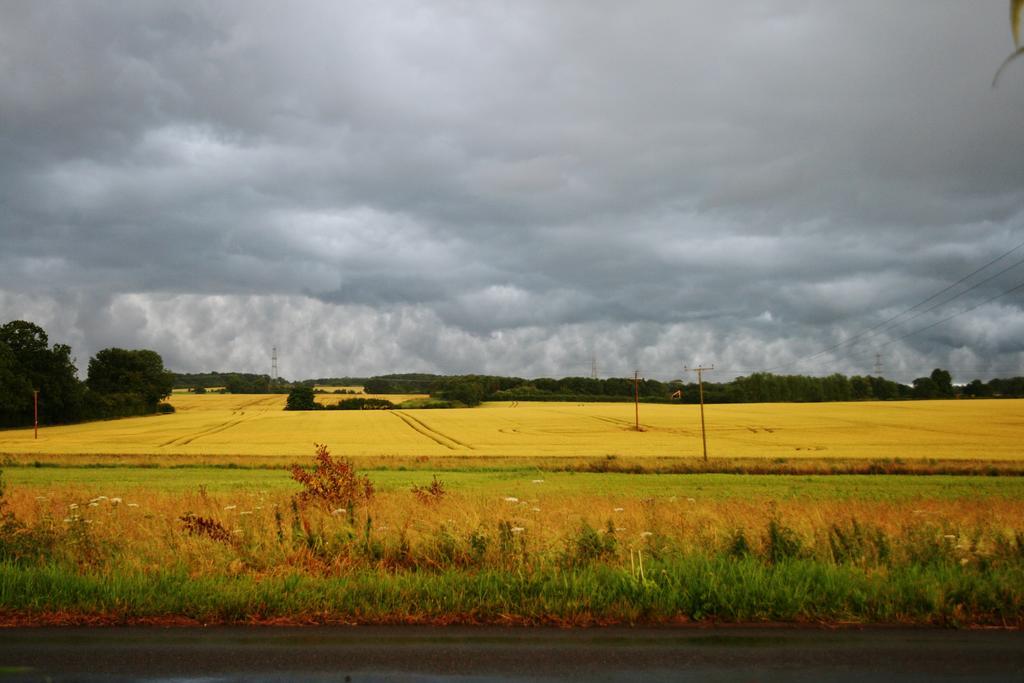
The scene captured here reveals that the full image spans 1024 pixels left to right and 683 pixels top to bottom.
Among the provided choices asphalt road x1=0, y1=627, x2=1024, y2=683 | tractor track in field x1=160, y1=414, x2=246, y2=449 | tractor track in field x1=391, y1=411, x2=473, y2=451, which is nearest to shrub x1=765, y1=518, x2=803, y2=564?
asphalt road x1=0, y1=627, x2=1024, y2=683

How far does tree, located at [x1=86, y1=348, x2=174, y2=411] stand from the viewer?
122250 mm

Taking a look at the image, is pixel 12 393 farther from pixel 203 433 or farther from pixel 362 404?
pixel 362 404

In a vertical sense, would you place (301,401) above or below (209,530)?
below

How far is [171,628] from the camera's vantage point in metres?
6.70

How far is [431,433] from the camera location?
67562 millimetres

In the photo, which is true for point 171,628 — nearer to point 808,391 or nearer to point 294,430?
point 294,430

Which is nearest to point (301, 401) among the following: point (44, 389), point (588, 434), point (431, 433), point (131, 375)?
point (131, 375)

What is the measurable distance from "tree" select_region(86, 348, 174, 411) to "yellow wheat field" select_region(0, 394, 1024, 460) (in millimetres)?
36916

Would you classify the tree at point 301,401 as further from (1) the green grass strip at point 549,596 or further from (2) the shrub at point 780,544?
(2) the shrub at point 780,544

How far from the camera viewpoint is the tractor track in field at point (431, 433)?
5548cm

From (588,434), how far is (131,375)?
92212 millimetres

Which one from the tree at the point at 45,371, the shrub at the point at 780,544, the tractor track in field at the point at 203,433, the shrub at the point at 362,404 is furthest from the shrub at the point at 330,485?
the shrub at the point at 362,404

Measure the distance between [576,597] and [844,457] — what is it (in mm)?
41297

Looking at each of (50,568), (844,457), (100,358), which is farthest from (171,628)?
(100,358)
